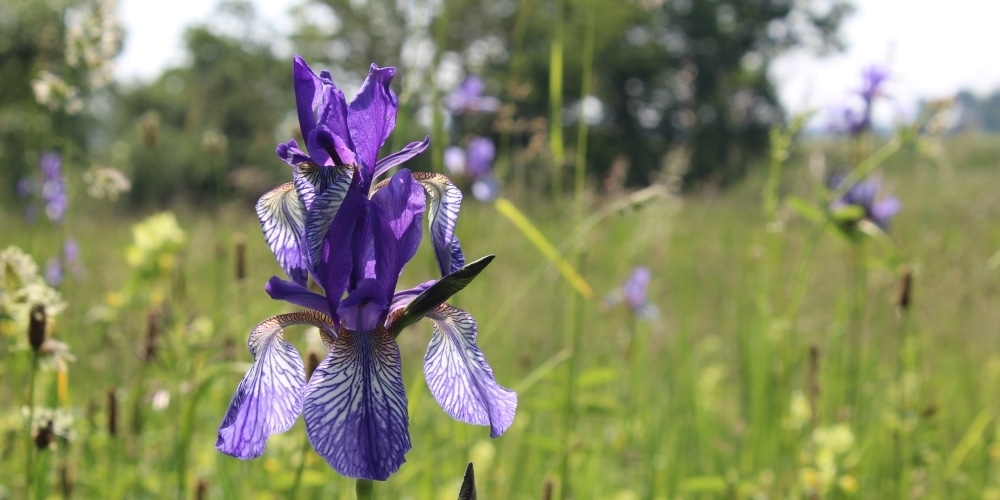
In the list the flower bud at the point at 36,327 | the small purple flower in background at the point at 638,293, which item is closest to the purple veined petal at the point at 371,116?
the flower bud at the point at 36,327

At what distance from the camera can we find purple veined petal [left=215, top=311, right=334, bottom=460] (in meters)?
0.87

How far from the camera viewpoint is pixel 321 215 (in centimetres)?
93

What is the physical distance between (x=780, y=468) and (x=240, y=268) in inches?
75.7

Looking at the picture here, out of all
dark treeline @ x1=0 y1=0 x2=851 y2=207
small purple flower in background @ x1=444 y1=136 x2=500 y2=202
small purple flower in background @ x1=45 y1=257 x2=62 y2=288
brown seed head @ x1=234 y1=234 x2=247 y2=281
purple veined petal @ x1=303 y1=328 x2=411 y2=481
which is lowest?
purple veined petal @ x1=303 y1=328 x2=411 y2=481

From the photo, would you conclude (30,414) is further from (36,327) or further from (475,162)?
(475,162)

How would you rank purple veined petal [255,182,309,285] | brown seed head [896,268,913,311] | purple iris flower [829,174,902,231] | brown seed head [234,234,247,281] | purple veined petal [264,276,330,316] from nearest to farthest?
purple veined petal [264,276,330,316]
purple veined petal [255,182,309,285]
brown seed head [234,234,247,281]
brown seed head [896,268,913,311]
purple iris flower [829,174,902,231]

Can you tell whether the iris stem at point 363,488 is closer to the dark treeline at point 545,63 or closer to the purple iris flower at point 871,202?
the purple iris flower at point 871,202

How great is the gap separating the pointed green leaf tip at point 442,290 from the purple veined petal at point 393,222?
6 cm

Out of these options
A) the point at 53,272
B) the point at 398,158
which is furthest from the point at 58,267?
the point at 398,158

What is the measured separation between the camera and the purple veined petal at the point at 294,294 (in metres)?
0.92

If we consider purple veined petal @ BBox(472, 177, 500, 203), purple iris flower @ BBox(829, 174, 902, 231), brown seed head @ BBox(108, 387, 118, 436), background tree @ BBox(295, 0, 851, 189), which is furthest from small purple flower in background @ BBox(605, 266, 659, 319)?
background tree @ BBox(295, 0, 851, 189)

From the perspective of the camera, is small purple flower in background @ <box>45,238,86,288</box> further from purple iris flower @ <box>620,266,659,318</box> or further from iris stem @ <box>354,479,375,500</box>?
iris stem @ <box>354,479,375,500</box>

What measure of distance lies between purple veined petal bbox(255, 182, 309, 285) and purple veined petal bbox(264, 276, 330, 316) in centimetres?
5

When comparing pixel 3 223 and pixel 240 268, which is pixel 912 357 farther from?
pixel 3 223
